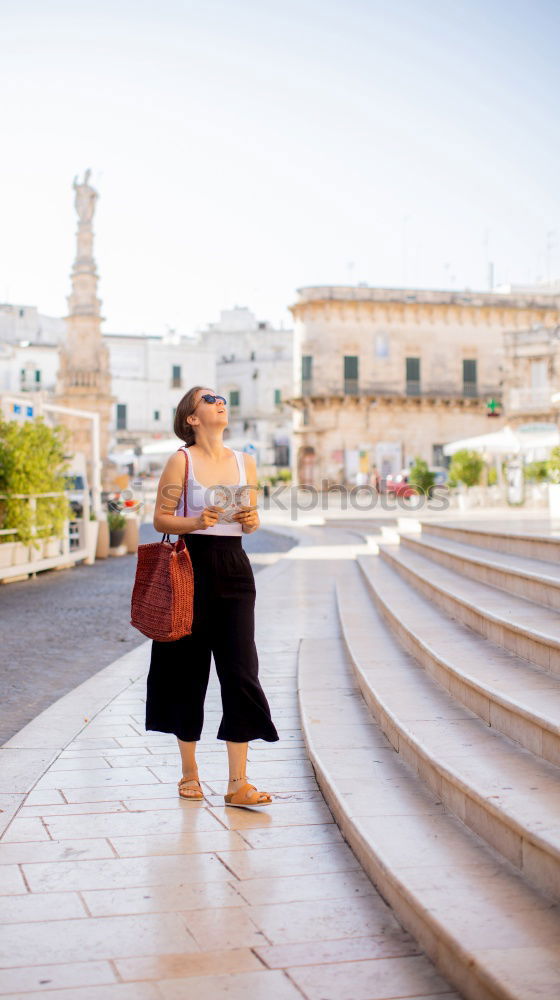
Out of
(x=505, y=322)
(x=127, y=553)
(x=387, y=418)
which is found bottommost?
(x=127, y=553)

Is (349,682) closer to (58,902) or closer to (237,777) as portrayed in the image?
(237,777)

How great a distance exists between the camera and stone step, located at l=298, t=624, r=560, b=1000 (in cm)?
244

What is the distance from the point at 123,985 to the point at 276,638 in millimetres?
5351

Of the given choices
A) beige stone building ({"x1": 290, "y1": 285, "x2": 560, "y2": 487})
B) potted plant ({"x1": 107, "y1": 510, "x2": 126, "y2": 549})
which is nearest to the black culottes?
potted plant ({"x1": 107, "y1": 510, "x2": 126, "y2": 549})

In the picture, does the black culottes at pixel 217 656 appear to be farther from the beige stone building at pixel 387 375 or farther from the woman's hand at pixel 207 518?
the beige stone building at pixel 387 375

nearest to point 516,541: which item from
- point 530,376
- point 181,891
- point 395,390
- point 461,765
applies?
point 461,765

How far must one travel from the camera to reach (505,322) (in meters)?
49.2

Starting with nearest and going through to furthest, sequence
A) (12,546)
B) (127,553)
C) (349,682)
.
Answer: (349,682)
(12,546)
(127,553)

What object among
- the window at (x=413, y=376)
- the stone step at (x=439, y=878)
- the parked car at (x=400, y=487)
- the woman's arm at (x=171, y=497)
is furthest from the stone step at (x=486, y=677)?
the window at (x=413, y=376)

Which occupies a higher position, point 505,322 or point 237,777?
point 505,322

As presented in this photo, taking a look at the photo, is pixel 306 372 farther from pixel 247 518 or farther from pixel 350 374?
pixel 247 518

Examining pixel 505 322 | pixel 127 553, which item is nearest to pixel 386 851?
pixel 127 553

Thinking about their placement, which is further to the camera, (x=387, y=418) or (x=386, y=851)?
(x=387, y=418)

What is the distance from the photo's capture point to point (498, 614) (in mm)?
5609
